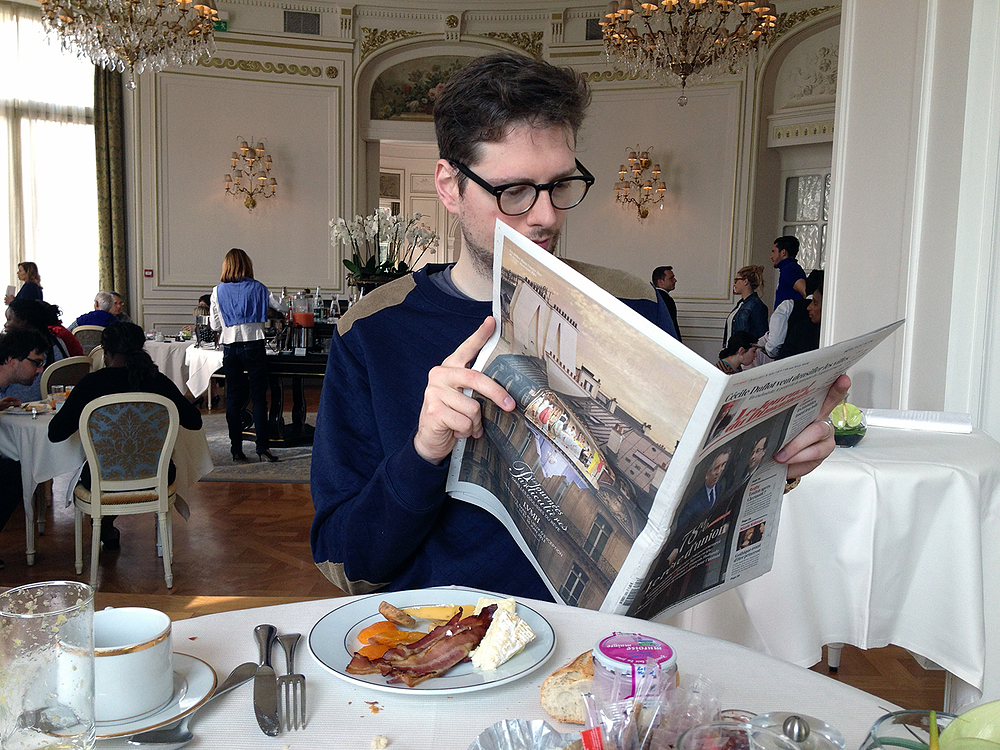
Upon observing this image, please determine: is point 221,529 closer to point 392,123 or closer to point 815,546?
point 815,546

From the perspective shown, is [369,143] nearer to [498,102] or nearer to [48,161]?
[48,161]

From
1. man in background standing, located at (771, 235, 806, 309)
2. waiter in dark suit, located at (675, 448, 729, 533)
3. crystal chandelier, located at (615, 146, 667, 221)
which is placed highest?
crystal chandelier, located at (615, 146, 667, 221)

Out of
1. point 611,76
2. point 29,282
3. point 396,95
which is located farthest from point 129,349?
point 611,76

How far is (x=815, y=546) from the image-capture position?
2043mm

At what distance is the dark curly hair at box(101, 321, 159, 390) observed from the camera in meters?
3.61

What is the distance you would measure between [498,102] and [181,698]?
0.85 m

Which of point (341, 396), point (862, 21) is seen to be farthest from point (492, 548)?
point (862, 21)

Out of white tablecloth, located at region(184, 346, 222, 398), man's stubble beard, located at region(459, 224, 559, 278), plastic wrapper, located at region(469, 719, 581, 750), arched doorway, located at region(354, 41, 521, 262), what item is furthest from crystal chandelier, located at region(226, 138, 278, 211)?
plastic wrapper, located at region(469, 719, 581, 750)

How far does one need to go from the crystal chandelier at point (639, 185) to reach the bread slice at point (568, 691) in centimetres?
902

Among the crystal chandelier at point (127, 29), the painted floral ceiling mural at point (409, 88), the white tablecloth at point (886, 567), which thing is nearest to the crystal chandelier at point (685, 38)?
the painted floral ceiling mural at point (409, 88)

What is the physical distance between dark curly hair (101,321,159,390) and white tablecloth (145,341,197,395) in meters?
3.55

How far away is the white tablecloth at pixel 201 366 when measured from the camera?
6.54 m

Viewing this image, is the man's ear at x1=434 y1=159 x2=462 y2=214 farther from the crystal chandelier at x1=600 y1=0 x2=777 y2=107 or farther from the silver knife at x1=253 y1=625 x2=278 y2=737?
the crystal chandelier at x1=600 y1=0 x2=777 y2=107

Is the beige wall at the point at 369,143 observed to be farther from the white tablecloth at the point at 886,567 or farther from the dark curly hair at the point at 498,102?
the dark curly hair at the point at 498,102
